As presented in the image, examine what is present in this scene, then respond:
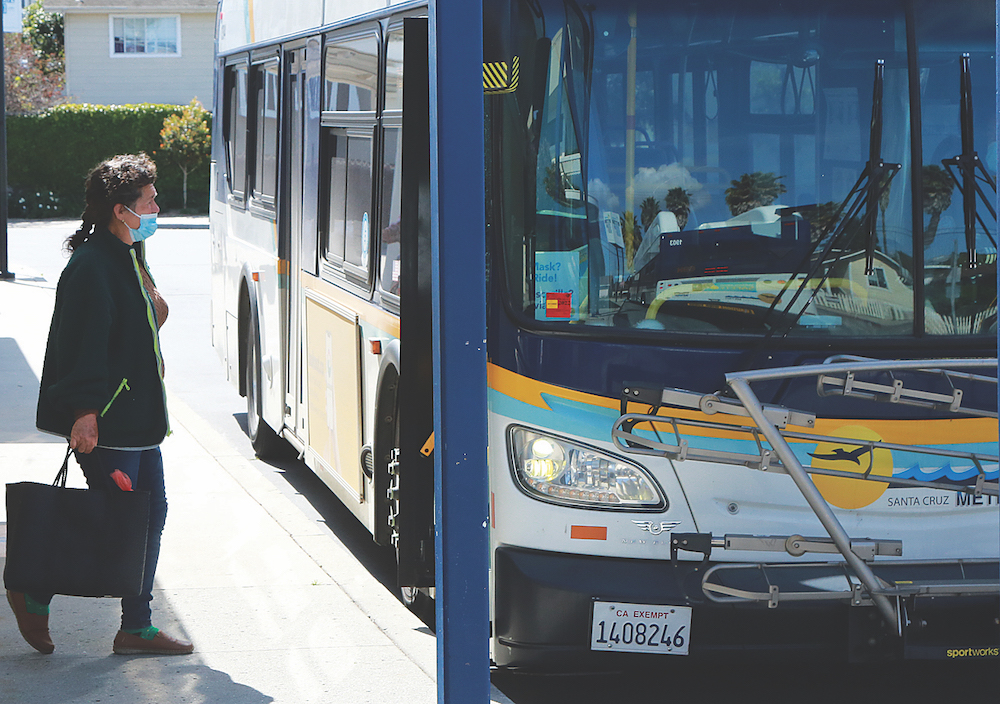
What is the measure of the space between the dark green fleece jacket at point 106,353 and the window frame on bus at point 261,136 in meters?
2.93

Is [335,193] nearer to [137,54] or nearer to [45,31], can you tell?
[137,54]

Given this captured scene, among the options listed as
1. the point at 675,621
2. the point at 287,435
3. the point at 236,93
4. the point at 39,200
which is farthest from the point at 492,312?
the point at 39,200

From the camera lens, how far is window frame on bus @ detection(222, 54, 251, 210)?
927 cm

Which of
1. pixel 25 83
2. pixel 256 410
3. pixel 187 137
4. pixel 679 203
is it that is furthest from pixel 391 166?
pixel 25 83

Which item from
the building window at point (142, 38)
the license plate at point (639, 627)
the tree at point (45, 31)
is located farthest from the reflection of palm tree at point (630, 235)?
the tree at point (45, 31)

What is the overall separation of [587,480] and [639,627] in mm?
508

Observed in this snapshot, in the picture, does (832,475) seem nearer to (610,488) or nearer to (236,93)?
(610,488)

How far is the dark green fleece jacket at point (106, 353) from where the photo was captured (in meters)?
5.00

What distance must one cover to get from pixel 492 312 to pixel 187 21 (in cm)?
4106

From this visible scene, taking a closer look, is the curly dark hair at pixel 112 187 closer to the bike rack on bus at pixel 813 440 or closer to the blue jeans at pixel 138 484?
the blue jeans at pixel 138 484

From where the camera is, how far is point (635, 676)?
17.9ft

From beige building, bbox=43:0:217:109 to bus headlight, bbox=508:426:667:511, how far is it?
4066 centimetres

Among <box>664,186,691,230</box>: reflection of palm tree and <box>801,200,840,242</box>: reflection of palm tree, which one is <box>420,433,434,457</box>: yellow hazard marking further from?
<box>801,200,840,242</box>: reflection of palm tree

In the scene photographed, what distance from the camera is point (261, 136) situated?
8.71 m
